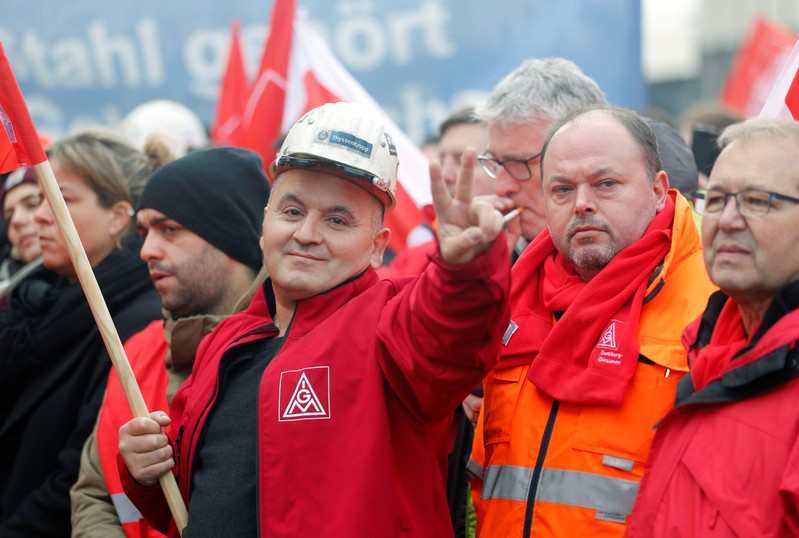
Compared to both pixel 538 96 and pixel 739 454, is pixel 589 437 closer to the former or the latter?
pixel 739 454

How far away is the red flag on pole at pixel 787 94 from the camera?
11.0 ft

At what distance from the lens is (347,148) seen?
9.28 ft

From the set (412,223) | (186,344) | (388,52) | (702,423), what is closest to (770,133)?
(702,423)

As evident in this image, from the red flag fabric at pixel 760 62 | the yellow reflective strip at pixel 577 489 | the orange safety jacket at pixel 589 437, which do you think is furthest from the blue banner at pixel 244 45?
the yellow reflective strip at pixel 577 489

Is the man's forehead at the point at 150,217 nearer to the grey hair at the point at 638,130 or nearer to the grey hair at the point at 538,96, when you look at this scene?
the grey hair at the point at 538,96

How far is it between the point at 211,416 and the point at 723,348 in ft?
4.48

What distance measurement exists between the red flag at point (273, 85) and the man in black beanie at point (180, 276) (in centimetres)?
248

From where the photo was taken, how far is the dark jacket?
4.14m

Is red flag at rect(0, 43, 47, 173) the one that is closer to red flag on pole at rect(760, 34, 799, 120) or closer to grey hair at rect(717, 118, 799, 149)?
grey hair at rect(717, 118, 799, 149)

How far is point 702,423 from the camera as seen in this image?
238cm

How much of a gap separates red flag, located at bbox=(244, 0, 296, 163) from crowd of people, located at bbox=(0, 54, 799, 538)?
2733mm

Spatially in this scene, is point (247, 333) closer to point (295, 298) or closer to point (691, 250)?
point (295, 298)

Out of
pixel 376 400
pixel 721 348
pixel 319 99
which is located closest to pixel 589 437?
pixel 721 348

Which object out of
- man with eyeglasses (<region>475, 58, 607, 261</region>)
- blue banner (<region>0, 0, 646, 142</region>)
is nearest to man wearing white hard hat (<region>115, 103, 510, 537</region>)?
man with eyeglasses (<region>475, 58, 607, 261</region>)
